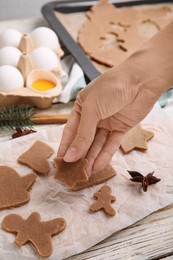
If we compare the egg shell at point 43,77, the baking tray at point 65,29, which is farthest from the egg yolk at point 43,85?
the baking tray at point 65,29

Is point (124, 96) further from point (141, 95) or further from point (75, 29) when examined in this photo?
point (75, 29)

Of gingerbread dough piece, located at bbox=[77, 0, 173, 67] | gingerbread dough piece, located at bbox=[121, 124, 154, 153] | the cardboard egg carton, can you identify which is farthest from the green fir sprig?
gingerbread dough piece, located at bbox=[77, 0, 173, 67]

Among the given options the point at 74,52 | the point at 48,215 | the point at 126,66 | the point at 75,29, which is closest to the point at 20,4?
the point at 75,29

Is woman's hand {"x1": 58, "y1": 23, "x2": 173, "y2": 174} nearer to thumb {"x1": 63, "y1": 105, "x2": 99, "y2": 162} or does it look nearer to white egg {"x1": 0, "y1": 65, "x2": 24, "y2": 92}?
thumb {"x1": 63, "y1": 105, "x2": 99, "y2": 162}

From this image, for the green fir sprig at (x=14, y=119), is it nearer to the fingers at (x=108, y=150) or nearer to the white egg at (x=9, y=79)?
the white egg at (x=9, y=79)

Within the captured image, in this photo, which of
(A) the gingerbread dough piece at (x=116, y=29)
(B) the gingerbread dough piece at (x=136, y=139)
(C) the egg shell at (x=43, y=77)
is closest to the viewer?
(B) the gingerbread dough piece at (x=136, y=139)

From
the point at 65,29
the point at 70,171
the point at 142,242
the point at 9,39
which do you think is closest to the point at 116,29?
the point at 65,29
